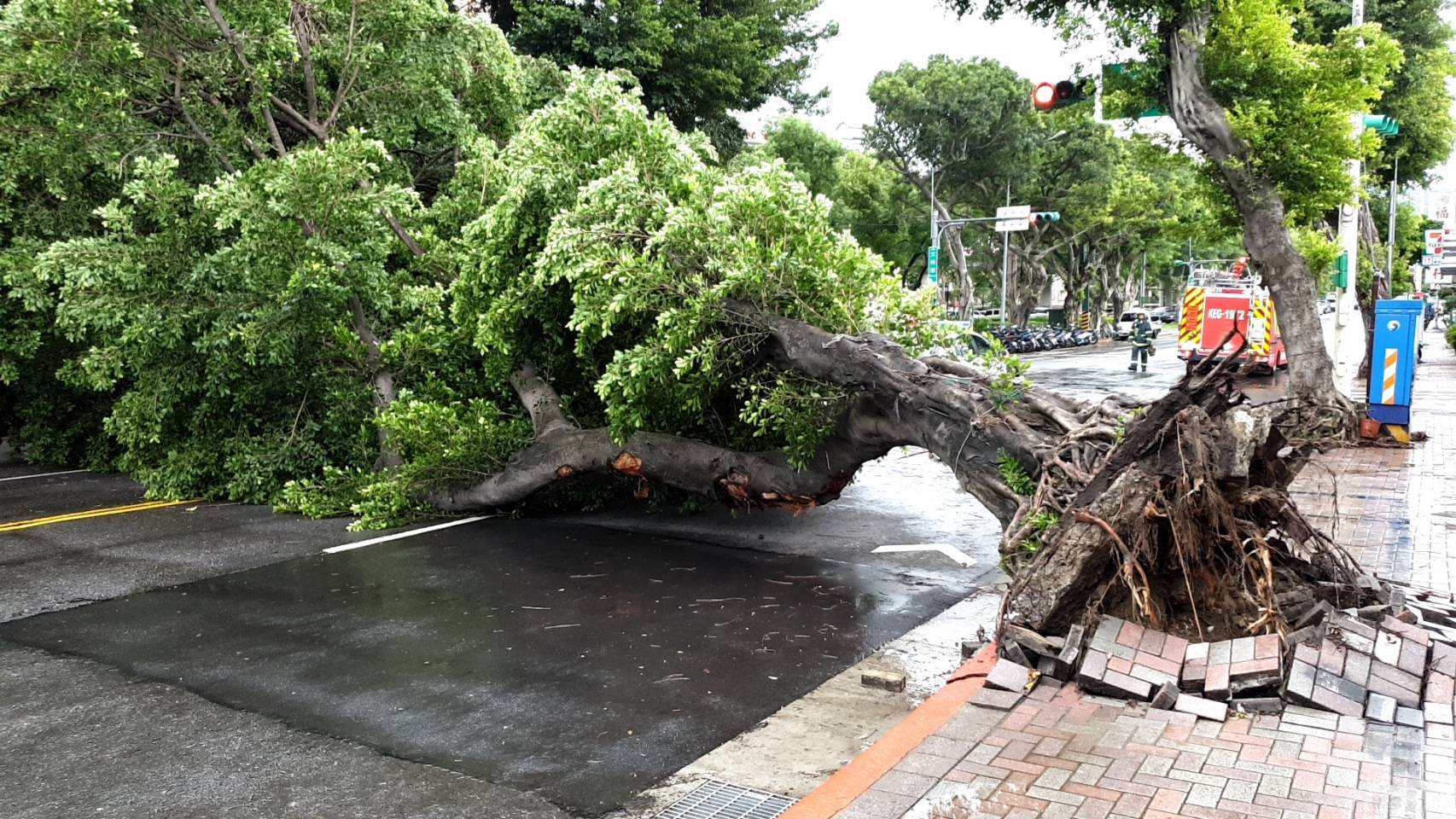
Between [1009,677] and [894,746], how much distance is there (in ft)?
2.76

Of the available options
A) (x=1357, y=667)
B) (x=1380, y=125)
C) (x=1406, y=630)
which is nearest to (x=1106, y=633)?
(x=1357, y=667)

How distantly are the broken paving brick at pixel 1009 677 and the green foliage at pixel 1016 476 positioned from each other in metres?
1.49

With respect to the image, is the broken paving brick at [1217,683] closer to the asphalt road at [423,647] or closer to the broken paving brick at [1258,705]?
the broken paving brick at [1258,705]

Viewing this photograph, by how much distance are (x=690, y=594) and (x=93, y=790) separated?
12.7ft

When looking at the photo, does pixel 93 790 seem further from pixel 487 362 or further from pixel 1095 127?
pixel 1095 127

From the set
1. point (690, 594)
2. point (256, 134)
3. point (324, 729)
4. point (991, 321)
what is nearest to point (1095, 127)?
point (991, 321)

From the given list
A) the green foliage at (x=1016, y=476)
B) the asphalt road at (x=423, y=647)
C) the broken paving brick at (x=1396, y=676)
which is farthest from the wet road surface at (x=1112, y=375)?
the broken paving brick at (x=1396, y=676)

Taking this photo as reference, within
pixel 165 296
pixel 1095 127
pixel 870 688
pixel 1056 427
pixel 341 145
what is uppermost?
pixel 1095 127

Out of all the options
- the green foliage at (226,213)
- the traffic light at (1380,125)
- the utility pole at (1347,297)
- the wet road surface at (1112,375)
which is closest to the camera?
the green foliage at (226,213)

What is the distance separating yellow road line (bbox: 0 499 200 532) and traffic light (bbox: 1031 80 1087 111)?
35.6 ft

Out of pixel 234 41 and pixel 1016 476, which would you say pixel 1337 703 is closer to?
pixel 1016 476

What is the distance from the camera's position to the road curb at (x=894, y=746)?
3963 millimetres

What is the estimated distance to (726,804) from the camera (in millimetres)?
4145

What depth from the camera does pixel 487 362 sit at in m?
10.1
